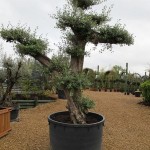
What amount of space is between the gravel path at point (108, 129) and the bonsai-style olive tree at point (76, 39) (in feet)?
3.74

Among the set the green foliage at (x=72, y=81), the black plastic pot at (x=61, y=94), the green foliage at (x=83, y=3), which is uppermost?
the green foliage at (x=83, y=3)

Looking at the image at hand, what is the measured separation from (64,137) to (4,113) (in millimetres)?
2041

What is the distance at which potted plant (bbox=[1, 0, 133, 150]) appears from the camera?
183 inches

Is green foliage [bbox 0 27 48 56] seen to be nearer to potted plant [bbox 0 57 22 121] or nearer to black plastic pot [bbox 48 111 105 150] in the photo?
black plastic pot [bbox 48 111 105 150]

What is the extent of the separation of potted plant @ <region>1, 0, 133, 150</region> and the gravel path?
2.76ft

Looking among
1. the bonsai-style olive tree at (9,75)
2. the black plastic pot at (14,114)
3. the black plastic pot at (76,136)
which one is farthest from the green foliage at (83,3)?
the black plastic pot at (14,114)

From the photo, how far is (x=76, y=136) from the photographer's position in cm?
457

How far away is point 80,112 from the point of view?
5.23m

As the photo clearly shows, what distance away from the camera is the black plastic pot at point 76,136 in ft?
15.0

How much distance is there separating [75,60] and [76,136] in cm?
167

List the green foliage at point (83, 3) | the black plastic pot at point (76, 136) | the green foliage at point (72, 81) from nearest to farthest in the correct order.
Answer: the black plastic pot at point (76, 136), the green foliage at point (72, 81), the green foliage at point (83, 3)

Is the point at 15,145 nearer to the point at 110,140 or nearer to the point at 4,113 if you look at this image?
the point at 4,113

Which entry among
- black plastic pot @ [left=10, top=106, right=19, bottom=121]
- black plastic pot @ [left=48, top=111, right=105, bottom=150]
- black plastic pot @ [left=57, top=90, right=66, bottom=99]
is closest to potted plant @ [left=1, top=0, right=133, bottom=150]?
black plastic pot @ [left=48, top=111, right=105, bottom=150]

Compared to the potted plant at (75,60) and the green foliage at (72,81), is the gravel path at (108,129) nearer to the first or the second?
the potted plant at (75,60)
